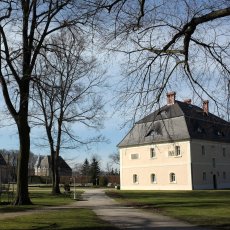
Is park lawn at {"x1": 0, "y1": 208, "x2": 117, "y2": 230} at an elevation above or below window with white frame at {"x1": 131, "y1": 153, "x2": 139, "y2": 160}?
below

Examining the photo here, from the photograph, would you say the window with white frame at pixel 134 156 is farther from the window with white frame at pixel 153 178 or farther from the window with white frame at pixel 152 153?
the window with white frame at pixel 153 178

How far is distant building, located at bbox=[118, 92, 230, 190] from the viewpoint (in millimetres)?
63781

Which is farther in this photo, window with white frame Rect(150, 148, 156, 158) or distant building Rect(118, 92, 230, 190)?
window with white frame Rect(150, 148, 156, 158)

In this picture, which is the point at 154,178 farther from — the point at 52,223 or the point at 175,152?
the point at 52,223

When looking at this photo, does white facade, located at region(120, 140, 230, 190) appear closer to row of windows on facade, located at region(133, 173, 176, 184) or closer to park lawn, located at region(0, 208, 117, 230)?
row of windows on facade, located at region(133, 173, 176, 184)

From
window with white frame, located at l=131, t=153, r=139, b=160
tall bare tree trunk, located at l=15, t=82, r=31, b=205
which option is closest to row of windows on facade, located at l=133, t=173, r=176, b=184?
window with white frame, located at l=131, t=153, r=139, b=160

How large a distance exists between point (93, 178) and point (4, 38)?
73.4 meters

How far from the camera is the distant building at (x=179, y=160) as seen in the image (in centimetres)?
6378

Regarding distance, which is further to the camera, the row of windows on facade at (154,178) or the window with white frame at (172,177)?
the row of windows on facade at (154,178)

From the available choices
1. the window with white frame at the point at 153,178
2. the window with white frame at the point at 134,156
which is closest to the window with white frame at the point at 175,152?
the window with white frame at the point at 153,178

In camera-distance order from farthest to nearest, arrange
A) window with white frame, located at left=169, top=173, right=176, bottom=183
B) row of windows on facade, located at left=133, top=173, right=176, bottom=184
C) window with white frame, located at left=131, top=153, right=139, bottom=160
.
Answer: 1. window with white frame, located at left=131, top=153, right=139, bottom=160
2. row of windows on facade, located at left=133, top=173, right=176, bottom=184
3. window with white frame, located at left=169, top=173, right=176, bottom=183

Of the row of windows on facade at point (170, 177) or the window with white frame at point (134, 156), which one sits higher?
the window with white frame at point (134, 156)

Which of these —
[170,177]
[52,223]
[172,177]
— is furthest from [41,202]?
[172,177]

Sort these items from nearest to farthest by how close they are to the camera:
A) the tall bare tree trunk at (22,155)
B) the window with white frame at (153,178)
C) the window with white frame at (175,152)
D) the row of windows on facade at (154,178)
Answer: the tall bare tree trunk at (22,155)
the window with white frame at (175,152)
the row of windows on facade at (154,178)
the window with white frame at (153,178)
